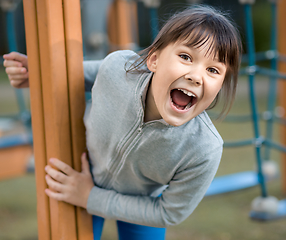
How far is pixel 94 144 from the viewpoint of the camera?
787mm

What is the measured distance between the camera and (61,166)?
786mm

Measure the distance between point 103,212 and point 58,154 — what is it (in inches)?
6.8

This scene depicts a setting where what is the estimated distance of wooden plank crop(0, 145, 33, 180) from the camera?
174 centimetres

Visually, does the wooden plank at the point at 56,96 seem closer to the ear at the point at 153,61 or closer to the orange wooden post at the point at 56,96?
the orange wooden post at the point at 56,96

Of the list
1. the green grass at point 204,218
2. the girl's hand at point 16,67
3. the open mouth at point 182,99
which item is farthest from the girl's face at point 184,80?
the green grass at point 204,218

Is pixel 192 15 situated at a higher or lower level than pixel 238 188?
higher

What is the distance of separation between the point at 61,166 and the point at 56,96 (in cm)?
17

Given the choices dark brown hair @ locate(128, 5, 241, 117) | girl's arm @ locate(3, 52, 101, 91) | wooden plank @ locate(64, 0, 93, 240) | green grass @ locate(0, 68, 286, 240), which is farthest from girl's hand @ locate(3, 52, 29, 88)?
green grass @ locate(0, 68, 286, 240)

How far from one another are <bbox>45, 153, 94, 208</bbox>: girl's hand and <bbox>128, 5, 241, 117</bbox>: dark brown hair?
1.12 feet

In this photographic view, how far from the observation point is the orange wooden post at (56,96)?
2.42 feet

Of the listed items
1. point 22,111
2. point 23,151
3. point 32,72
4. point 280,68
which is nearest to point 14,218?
point 23,151

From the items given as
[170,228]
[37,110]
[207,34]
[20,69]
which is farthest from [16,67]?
[170,228]

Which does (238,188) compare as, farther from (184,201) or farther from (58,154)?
(58,154)

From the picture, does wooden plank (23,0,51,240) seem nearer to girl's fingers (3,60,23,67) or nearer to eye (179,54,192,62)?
girl's fingers (3,60,23,67)
